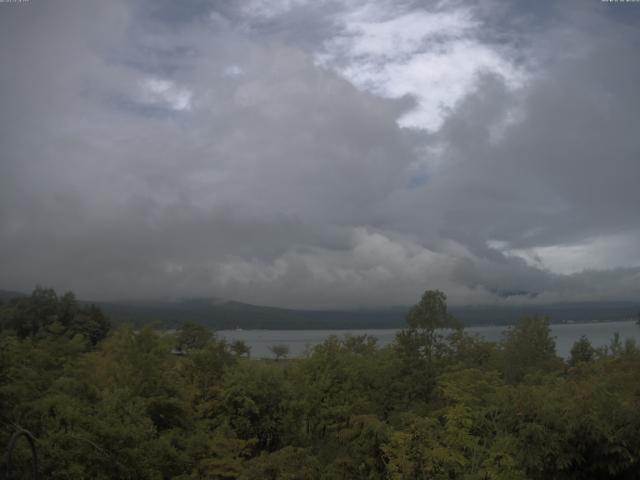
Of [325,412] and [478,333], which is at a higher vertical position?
[478,333]

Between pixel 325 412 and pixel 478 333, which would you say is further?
pixel 478 333

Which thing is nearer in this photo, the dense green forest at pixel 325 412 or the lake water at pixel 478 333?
the dense green forest at pixel 325 412

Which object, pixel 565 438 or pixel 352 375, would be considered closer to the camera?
pixel 565 438

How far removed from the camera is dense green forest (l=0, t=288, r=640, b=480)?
14492 millimetres

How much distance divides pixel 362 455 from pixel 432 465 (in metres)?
2.70

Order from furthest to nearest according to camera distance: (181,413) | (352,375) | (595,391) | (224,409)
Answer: (352,375), (224,409), (181,413), (595,391)

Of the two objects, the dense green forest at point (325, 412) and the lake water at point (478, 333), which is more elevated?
the dense green forest at point (325, 412)

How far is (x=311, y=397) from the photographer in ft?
86.1

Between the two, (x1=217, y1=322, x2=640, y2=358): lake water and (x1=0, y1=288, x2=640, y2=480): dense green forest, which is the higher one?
(x1=0, y1=288, x2=640, y2=480): dense green forest

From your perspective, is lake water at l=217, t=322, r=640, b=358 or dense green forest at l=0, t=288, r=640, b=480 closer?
dense green forest at l=0, t=288, r=640, b=480

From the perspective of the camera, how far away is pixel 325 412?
24984mm

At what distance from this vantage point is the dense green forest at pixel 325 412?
14.5 meters

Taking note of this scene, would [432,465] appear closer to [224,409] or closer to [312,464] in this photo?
[312,464]

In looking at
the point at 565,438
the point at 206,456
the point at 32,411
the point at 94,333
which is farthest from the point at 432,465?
the point at 94,333
